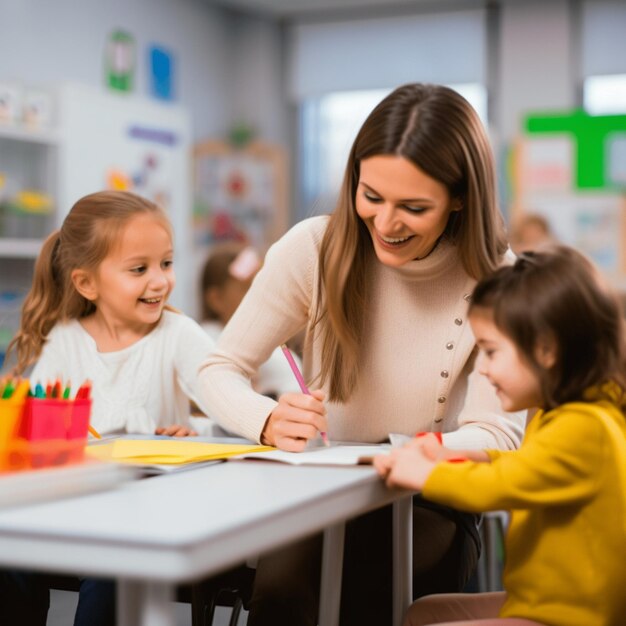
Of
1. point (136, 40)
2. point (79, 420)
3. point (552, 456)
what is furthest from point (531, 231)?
point (79, 420)

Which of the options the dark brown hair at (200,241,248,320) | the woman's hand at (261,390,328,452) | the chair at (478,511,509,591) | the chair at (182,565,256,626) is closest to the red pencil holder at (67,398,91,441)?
the woman's hand at (261,390,328,452)

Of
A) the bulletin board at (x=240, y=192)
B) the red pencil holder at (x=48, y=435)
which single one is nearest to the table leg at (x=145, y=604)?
the red pencil holder at (x=48, y=435)

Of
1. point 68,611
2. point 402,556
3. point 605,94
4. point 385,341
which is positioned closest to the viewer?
point 402,556

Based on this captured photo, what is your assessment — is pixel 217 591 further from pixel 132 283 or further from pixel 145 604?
pixel 145 604

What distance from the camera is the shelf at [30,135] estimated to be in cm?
453

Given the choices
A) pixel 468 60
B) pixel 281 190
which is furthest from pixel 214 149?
pixel 468 60

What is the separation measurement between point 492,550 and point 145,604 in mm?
1937

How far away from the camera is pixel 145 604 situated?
2.74 feet

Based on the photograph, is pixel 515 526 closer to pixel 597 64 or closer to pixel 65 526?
pixel 65 526

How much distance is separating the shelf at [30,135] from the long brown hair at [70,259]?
2.71m

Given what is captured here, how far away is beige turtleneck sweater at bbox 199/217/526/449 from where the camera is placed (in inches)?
62.9

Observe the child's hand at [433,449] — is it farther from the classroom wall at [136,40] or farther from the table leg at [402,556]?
the classroom wall at [136,40]

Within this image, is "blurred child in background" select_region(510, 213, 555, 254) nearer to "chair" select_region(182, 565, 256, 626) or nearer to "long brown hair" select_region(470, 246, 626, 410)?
"chair" select_region(182, 565, 256, 626)

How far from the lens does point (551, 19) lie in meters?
6.94
